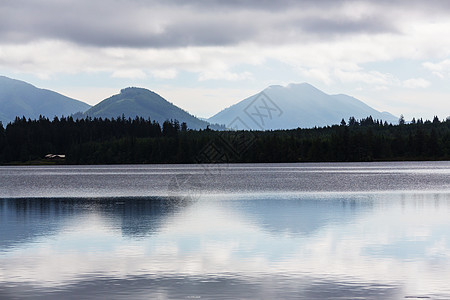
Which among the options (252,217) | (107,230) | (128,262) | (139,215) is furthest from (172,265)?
(139,215)

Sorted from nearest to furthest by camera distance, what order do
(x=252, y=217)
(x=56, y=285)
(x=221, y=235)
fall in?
(x=56, y=285), (x=221, y=235), (x=252, y=217)

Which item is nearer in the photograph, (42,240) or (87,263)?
(87,263)

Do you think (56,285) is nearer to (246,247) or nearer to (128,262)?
(128,262)

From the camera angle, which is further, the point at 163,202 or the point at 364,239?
the point at 163,202

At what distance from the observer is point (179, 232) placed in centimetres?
4106

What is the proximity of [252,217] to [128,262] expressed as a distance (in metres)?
21.3

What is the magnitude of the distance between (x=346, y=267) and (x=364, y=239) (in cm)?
927

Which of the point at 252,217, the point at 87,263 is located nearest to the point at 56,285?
the point at 87,263

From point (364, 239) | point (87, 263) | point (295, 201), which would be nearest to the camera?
point (87, 263)

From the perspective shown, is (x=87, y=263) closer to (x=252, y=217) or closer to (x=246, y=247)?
(x=246, y=247)

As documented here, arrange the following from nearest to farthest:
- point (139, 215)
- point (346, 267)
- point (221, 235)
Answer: point (346, 267) → point (221, 235) → point (139, 215)

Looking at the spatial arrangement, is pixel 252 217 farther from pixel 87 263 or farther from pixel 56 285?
pixel 56 285

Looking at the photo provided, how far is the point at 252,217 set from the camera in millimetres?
50125

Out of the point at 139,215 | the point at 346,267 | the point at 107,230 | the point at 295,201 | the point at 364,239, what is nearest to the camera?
the point at 346,267
